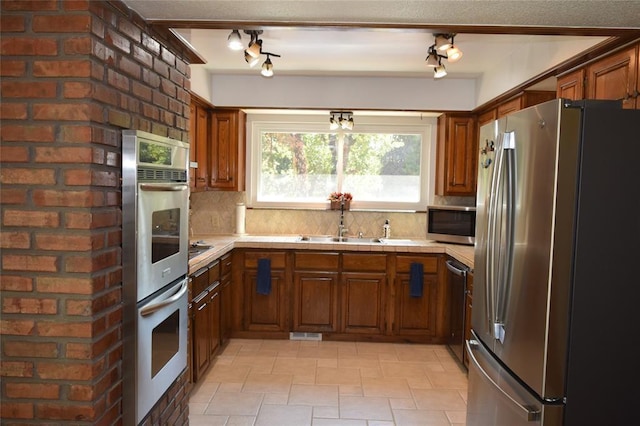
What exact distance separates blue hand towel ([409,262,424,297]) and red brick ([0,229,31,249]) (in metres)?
3.28

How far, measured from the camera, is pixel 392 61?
12.8ft

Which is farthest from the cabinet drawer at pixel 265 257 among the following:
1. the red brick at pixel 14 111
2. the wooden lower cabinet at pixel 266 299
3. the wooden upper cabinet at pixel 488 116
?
the red brick at pixel 14 111

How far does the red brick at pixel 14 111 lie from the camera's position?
1.62 m

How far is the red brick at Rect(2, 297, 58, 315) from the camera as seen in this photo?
1.64 metres

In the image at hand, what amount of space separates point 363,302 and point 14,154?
3279 mm

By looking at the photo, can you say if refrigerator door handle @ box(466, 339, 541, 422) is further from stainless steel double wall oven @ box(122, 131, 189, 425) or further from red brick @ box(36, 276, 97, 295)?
red brick @ box(36, 276, 97, 295)

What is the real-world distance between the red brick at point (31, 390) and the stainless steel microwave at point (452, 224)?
11.2 ft

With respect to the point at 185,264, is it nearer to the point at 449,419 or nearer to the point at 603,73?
the point at 449,419

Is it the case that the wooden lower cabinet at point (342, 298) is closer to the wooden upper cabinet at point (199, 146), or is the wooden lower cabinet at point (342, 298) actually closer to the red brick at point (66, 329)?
the wooden upper cabinet at point (199, 146)

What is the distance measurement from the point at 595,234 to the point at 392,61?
260 cm

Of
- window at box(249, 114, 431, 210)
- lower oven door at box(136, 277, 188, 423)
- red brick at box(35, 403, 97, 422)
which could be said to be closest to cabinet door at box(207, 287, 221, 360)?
lower oven door at box(136, 277, 188, 423)

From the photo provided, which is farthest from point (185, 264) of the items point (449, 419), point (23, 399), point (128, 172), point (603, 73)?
point (603, 73)

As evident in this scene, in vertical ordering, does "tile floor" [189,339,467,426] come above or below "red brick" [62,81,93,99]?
below

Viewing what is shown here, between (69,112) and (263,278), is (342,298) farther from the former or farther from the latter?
(69,112)
